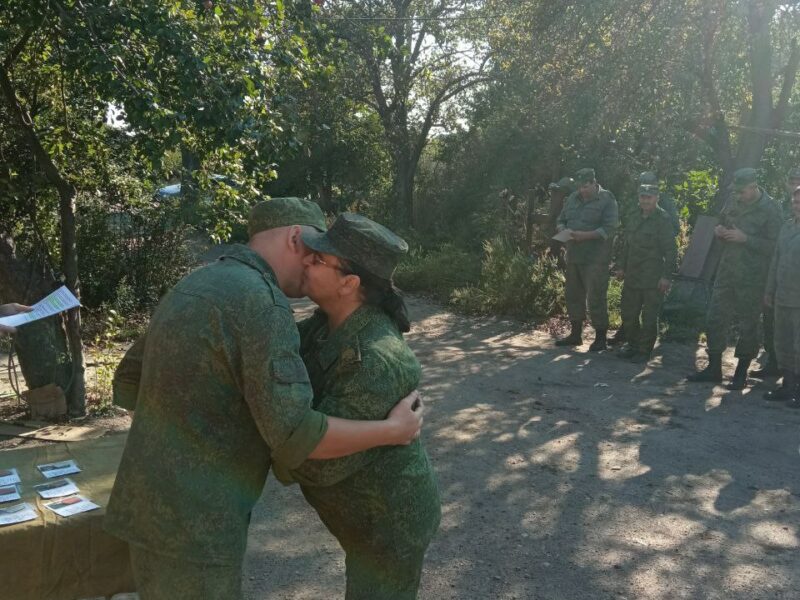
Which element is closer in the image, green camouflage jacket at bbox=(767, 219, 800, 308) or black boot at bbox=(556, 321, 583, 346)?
green camouflage jacket at bbox=(767, 219, 800, 308)

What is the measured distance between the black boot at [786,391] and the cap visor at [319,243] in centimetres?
610

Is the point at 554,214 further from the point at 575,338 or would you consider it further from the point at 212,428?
Answer: the point at 212,428

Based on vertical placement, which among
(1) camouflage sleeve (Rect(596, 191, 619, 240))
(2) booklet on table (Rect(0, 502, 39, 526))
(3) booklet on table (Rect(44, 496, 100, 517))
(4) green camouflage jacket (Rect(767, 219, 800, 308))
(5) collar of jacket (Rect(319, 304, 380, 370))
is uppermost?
(5) collar of jacket (Rect(319, 304, 380, 370))

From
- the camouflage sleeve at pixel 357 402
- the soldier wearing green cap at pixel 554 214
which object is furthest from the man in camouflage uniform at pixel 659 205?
the camouflage sleeve at pixel 357 402

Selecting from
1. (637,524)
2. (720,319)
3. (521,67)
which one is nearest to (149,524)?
(637,524)

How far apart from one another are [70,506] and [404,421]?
52.0 inches

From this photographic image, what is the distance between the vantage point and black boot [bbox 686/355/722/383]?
7590 mm

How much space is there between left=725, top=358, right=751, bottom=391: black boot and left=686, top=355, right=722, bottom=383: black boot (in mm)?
200

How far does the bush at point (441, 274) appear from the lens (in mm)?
12539

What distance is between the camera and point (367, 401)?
199 centimetres

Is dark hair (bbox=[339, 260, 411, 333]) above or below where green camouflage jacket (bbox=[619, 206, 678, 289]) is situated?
above

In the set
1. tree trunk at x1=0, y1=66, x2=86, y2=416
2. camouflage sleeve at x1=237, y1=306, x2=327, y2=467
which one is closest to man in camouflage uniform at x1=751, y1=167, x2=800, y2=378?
tree trunk at x1=0, y1=66, x2=86, y2=416

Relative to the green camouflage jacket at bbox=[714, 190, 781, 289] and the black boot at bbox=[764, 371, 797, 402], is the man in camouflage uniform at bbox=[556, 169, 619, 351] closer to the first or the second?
the green camouflage jacket at bbox=[714, 190, 781, 289]


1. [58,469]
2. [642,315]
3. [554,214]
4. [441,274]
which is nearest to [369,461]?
[58,469]
